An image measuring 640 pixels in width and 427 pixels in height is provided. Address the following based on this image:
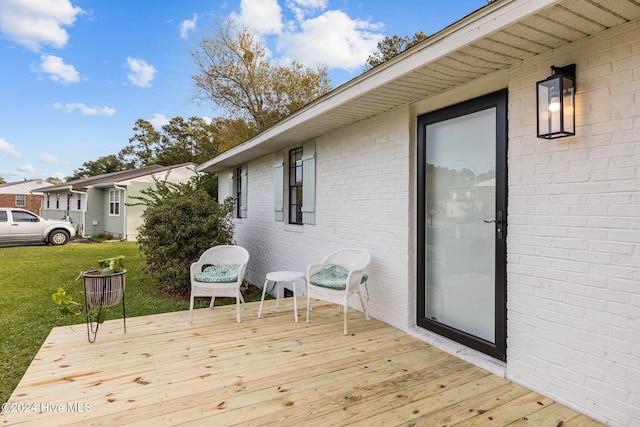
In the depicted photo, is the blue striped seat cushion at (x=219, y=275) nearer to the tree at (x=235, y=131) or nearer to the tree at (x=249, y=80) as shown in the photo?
the tree at (x=249, y=80)

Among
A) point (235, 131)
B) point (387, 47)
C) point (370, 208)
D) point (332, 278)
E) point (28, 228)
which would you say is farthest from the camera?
point (235, 131)

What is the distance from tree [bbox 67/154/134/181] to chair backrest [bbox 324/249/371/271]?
3234cm

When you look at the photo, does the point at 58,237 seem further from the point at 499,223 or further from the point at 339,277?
the point at 499,223

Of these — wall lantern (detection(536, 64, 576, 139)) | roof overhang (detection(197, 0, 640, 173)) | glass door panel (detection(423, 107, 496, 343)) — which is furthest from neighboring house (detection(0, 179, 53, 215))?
wall lantern (detection(536, 64, 576, 139))

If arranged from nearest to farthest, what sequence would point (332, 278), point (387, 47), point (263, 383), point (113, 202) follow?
1. point (263, 383)
2. point (332, 278)
3. point (387, 47)
4. point (113, 202)

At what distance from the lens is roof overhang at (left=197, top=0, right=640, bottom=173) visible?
1.81 metres

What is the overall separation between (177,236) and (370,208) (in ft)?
11.5

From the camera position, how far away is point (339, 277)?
392 centimetres

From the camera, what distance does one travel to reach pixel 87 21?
903 cm

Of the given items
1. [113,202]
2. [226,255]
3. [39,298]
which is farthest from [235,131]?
[226,255]

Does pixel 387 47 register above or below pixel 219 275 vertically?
above

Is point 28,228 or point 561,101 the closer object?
point 561,101

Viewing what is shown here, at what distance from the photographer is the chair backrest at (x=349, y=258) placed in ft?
13.3

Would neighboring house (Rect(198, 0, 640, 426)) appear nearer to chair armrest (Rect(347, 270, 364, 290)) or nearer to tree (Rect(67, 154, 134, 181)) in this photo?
chair armrest (Rect(347, 270, 364, 290))
